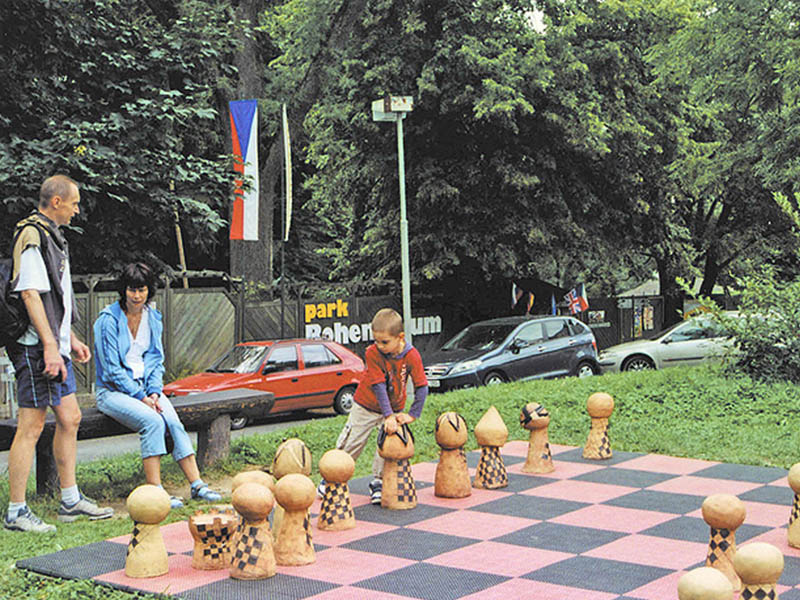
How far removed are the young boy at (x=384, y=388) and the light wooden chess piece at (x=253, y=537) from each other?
1427mm

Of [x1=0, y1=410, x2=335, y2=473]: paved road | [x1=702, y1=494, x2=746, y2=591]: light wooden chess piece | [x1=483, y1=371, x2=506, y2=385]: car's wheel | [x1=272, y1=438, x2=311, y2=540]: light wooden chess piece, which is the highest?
[x1=272, y1=438, x2=311, y2=540]: light wooden chess piece

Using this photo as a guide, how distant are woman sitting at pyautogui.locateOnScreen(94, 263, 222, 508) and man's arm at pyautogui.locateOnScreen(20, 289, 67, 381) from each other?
31.9 inches

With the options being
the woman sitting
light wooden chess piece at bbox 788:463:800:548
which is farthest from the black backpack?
light wooden chess piece at bbox 788:463:800:548

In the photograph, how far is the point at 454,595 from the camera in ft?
16.4

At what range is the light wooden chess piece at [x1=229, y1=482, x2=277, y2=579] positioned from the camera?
5309 millimetres

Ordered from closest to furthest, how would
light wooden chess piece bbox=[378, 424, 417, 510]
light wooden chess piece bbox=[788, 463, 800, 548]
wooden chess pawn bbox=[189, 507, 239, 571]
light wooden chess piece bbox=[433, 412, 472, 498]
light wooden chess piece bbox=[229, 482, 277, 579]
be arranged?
light wooden chess piece bbox=[229, 482, 277, 579]
wooden chess pawn bbox=[189, 507, 239, 571]
light wooden chess piece bbox=[788, 463, 800, 548]
light wooden chess piece bbox=[378, 424, 417, 510]
light wooden chess piece bbox=[433, 412, 472, 498]

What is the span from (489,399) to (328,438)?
Answer: 119 inches

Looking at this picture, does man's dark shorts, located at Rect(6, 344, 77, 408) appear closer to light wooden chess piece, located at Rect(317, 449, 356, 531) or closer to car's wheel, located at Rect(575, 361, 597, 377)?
light wooden chess piece, located at Rect(317, 449, 356, 531)

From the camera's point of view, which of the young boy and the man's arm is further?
the young boy

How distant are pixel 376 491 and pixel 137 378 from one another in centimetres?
208

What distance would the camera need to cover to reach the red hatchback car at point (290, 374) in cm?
1675

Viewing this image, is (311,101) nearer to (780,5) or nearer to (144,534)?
(780,5)

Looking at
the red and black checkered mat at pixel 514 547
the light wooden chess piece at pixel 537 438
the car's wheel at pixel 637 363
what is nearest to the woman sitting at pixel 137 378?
the red and black checkered mat at pixel 514 547

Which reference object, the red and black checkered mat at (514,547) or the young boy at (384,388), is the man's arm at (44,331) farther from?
the young boy at (384,388)
